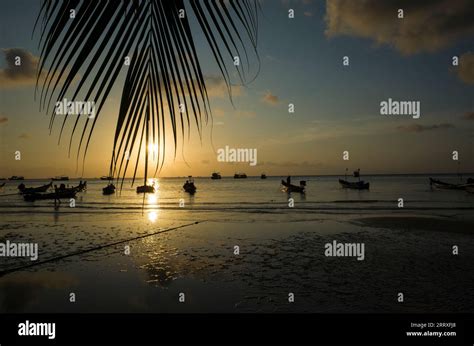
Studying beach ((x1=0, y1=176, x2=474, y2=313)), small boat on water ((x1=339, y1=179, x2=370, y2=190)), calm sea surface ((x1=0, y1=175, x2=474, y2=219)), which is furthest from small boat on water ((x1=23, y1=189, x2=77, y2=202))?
small boat on water ((x1=339, y1=179, x2=370, y2=190))

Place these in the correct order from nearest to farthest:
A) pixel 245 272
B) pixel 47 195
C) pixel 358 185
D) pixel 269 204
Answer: pixel 245 272 → pixel 269 204 → pixel 47 195 → pixel 358 185

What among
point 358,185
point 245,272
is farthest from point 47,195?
point 358,185

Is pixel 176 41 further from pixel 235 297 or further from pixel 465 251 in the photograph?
pixel 465 251

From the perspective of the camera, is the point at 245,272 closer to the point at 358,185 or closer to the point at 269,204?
the point at 269,204

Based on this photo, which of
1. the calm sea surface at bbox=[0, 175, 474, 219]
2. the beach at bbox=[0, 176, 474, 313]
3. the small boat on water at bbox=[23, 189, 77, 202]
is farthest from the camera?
the small boat on water at bbox=[23, 189, 77, 202]

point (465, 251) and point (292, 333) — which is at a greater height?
point (292, 333)

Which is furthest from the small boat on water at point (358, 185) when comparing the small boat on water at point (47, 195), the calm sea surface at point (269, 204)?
the small boat on water at point (47, 195)

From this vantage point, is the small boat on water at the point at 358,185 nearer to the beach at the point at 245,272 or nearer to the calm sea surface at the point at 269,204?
Answer: the calm sea surface at the point at 269,204

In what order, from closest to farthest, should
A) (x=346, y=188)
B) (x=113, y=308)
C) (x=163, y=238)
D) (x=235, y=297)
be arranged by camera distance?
(x=113, y=308) → (x=235, y=297) → (x=163, y=238) → (x=346, y=188)

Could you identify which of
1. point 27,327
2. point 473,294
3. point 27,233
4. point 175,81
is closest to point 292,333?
point 27,327

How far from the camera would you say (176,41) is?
2.62 ft

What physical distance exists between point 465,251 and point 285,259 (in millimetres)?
6967

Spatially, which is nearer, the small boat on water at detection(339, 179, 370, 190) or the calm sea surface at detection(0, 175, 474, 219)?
the calm sea surface at detection(0, 175, 474, 219)

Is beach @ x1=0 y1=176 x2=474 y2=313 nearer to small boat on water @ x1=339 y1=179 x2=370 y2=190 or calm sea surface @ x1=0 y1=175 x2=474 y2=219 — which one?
calm sea surface @ x1=0 y1=175 x2=474 y2=219
